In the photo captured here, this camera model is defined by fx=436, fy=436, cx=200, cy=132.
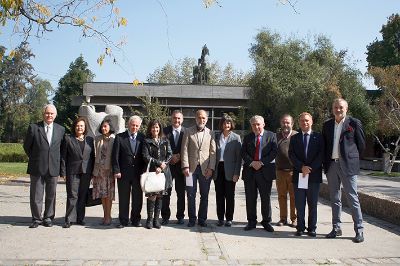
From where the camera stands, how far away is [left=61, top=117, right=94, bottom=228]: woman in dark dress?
717 centimetres

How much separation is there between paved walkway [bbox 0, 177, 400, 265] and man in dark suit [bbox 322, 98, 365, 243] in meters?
0.34

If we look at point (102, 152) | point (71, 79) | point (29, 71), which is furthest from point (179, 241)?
point (29, 71)

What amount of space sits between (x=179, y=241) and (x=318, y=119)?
2247cm

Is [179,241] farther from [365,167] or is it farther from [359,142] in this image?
[365,167]

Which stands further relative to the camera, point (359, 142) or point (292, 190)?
Answer: point (292, 190)

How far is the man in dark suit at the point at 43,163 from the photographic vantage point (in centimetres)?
700

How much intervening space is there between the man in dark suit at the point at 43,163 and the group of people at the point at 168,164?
15 mm

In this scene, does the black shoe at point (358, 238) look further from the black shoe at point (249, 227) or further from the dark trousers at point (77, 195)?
the dark trousers at point (77, 195)

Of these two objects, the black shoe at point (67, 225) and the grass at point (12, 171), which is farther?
the grass at point (12, 171)

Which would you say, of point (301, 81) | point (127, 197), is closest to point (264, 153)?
point (127, 197)

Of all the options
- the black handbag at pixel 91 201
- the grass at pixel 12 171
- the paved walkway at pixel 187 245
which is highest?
the black handbag at pixel 91 201

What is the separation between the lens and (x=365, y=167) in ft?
92.3

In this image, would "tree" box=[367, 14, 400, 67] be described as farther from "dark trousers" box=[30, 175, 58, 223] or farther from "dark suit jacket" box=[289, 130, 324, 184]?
"dark trousers" box=[30, 175, 58, 223]

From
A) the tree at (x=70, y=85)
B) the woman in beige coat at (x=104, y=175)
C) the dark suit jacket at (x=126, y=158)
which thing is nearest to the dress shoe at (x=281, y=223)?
the dark suit jacket at (x=126, y=158)
